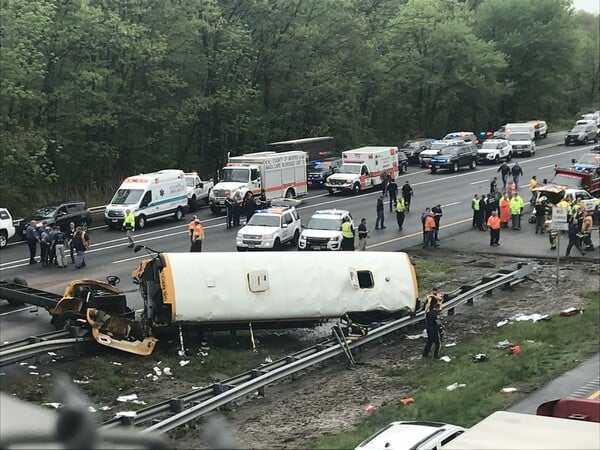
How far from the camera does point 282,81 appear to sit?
2591 inches

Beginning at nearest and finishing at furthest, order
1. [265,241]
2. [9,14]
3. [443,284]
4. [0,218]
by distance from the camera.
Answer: [443,284] < [265,241] < [0,218] < [9,14]

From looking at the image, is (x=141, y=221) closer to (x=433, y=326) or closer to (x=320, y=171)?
(x=320, y=171)

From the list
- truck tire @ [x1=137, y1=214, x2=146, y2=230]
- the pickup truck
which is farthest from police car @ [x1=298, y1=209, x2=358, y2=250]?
the pickup truck

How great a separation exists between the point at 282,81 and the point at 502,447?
2339 inches

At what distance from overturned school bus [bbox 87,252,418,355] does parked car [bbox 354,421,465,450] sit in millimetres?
8721

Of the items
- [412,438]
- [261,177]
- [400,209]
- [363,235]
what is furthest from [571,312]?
[261,177]

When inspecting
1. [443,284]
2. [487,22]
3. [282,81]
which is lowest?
[443,284]

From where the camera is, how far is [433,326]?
19.4 m

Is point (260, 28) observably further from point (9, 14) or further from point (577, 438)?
point (577, 438)

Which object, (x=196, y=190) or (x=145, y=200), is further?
(x=196, y=190)

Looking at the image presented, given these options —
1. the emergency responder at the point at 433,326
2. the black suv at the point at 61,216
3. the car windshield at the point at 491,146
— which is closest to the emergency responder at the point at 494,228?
the emergency responder at the point at 433,326

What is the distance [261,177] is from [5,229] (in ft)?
45.3

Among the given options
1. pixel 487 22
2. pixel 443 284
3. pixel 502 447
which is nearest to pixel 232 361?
pixel 443 284

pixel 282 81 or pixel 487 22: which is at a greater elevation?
pixel 487 22
